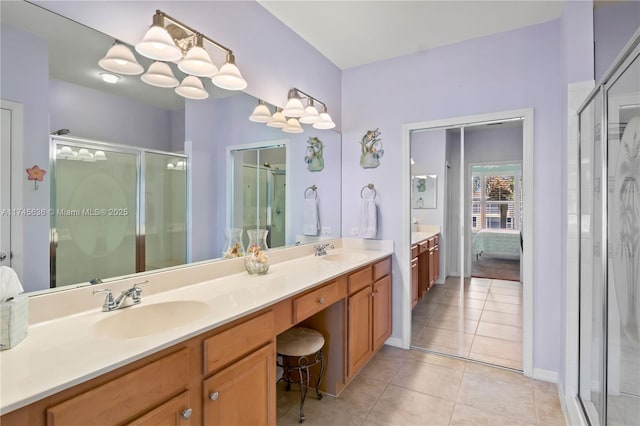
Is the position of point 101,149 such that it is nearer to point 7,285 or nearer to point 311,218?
point 7,285

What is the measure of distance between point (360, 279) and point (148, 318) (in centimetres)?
144

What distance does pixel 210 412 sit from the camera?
1.17m

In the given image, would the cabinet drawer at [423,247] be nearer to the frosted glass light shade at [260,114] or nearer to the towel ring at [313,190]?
the towel ring at [313,190]

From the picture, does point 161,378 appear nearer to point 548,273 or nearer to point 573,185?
point 573,185

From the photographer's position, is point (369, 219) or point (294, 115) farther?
point (369, 219)

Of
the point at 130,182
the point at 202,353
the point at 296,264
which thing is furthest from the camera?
the point at 296,264

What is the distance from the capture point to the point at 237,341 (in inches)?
50.4

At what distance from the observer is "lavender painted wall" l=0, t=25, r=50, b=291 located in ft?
3.76

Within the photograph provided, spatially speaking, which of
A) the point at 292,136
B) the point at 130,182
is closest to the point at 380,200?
the point at 292,136

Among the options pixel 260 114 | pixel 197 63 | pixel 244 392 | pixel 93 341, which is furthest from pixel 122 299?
pixel 260 114

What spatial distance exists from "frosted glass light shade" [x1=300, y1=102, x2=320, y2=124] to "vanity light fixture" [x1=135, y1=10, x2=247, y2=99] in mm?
736

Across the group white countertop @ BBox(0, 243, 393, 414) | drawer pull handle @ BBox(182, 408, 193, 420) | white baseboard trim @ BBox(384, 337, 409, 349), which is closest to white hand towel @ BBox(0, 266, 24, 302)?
white countertop @ BBox(0, 243, 393, 414)

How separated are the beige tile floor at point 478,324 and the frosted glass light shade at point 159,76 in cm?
283

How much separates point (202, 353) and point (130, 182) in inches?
35.7
